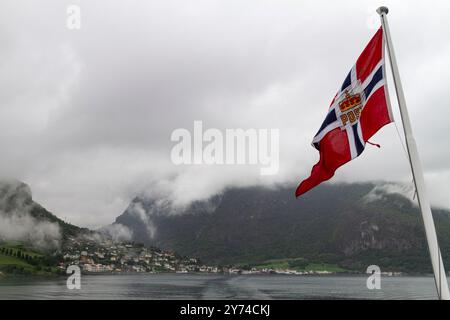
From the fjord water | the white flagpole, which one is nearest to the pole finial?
the white flagpole

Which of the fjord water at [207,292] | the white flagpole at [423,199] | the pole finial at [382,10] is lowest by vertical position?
the white flagpole at [423,199]

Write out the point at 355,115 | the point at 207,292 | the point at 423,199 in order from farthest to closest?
the point at 207,292 < the point at 355,115 < the point at 423,199

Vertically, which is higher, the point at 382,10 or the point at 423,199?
the point at 382,10

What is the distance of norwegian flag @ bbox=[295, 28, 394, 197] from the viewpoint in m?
9.12

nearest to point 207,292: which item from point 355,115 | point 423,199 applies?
point 355,115

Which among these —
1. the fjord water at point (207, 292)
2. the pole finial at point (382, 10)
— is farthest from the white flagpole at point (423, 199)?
the fjord water at point (207, 292)

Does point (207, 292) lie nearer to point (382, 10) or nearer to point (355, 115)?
point (355, 115)

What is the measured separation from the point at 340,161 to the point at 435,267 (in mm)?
2968

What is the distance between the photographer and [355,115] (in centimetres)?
954

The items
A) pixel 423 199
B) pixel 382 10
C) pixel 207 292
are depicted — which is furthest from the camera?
pixel 207 292

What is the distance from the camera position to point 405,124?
8117 millimetres

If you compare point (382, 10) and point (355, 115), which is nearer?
point (382, 10)

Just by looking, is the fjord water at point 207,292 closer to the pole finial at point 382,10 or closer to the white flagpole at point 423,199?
the white flagpole at point 423,199

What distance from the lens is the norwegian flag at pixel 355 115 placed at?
912 centimetres
